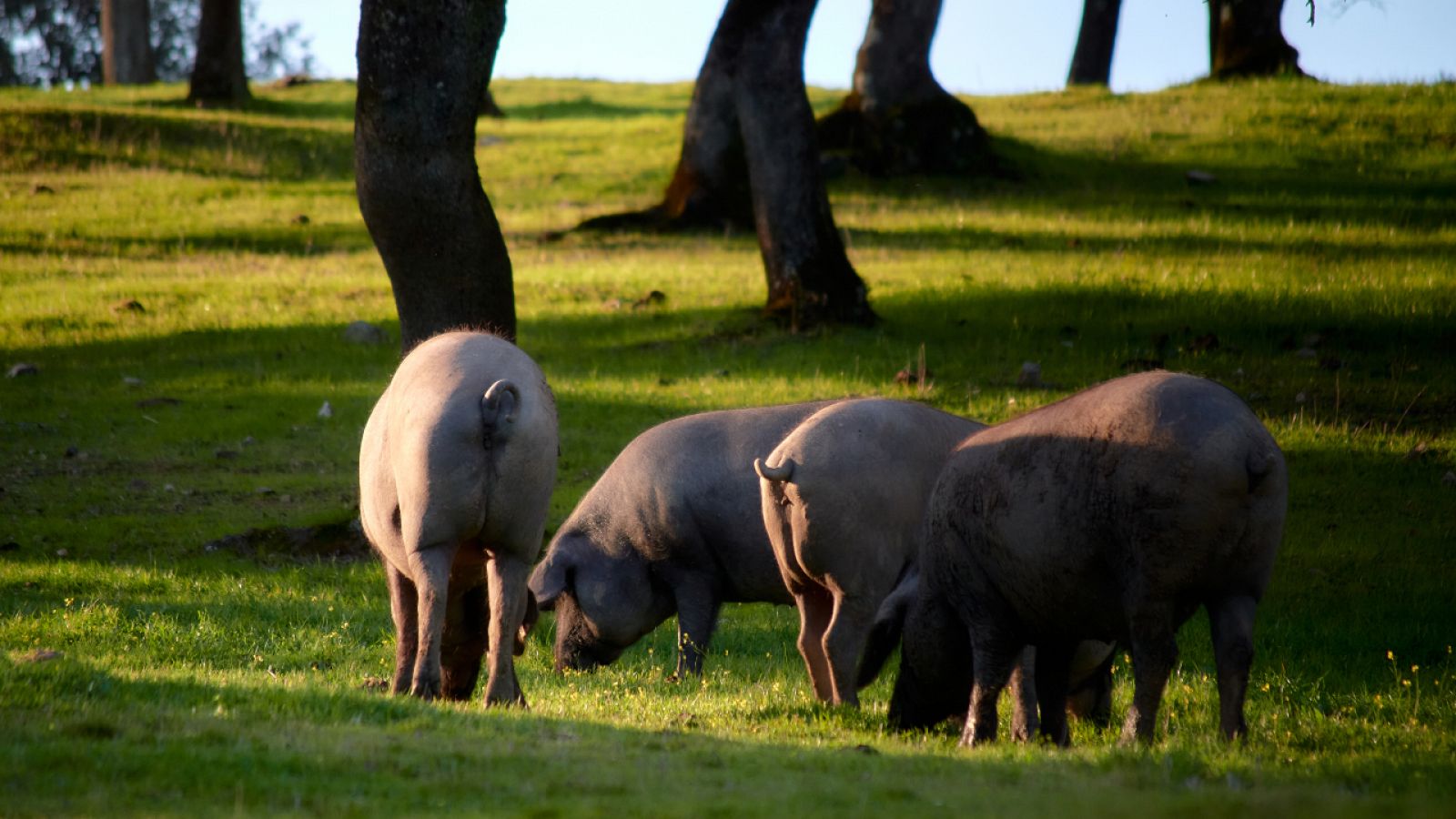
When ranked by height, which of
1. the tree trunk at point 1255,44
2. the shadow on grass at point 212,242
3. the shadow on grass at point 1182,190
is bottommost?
the shadow on grass at point 212,242

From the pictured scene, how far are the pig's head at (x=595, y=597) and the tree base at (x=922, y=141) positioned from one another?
54.2 ft

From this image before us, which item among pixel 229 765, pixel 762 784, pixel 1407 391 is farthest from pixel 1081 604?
pixel 1407 391

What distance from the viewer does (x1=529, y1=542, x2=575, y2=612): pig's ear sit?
32.0ft

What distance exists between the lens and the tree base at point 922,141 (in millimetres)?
25297

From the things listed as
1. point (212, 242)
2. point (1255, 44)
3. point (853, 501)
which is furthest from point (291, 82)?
point (853, 501)

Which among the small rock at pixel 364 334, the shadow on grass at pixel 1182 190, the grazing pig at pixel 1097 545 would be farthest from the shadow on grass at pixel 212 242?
the grazing pig at pixel 1097 545

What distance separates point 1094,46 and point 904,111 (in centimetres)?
1509

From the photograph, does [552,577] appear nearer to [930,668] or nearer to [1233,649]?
[930,668]

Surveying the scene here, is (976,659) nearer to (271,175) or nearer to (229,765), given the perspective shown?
(229,765)

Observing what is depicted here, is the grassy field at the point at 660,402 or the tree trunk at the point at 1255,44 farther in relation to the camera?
the tree trunk at the point at 1255,44

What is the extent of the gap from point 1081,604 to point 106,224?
21.9 meters

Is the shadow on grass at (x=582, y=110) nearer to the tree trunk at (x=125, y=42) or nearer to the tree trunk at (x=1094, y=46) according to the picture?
the tree trunk at (x=1094, y=46)

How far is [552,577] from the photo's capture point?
9875 mm

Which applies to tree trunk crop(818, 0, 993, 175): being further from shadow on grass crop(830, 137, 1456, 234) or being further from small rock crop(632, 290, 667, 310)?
small rock crop(632, 290, 667, 310)
